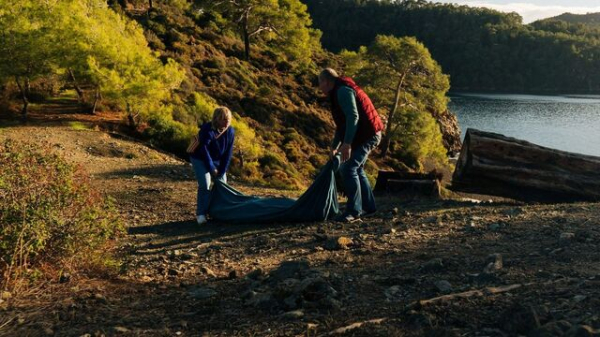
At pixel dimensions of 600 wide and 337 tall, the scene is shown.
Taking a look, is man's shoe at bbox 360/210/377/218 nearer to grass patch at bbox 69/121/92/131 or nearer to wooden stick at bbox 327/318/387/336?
wooden stick at bbox 327/318/387/336

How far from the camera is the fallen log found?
7992mm

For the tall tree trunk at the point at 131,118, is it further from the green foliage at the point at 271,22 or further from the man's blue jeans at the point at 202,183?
the green foliage at the point at 271,22

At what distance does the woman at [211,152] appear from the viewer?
22.0ft

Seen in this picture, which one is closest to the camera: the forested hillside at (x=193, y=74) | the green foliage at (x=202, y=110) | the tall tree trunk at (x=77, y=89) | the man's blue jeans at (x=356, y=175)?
the man's blue jeans at (x=356, y=175)

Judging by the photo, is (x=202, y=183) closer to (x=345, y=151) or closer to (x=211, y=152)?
(x=211, y=152)

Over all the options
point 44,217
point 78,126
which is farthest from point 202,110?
point 44,217

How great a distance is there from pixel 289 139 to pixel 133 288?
27.4 meters

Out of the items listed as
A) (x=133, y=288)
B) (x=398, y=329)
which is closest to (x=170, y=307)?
(x=133, y=288)

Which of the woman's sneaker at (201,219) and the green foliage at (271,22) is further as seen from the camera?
the green foliage at (271,22)

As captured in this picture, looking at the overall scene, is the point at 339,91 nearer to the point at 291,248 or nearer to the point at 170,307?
the point at 291,248

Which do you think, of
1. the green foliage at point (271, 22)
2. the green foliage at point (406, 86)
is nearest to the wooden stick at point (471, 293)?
the green foliage at point (406, 86)

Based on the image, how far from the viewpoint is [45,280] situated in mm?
4168

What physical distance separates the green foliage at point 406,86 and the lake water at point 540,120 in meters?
12.8

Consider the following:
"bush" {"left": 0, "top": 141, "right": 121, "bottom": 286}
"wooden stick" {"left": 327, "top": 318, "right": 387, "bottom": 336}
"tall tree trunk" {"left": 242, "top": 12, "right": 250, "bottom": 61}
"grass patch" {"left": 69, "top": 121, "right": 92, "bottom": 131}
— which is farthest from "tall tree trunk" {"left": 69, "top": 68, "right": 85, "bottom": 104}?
"tall tree trunk" {"left": 242, "top": 12, "right": 250, "bottom": 61}
